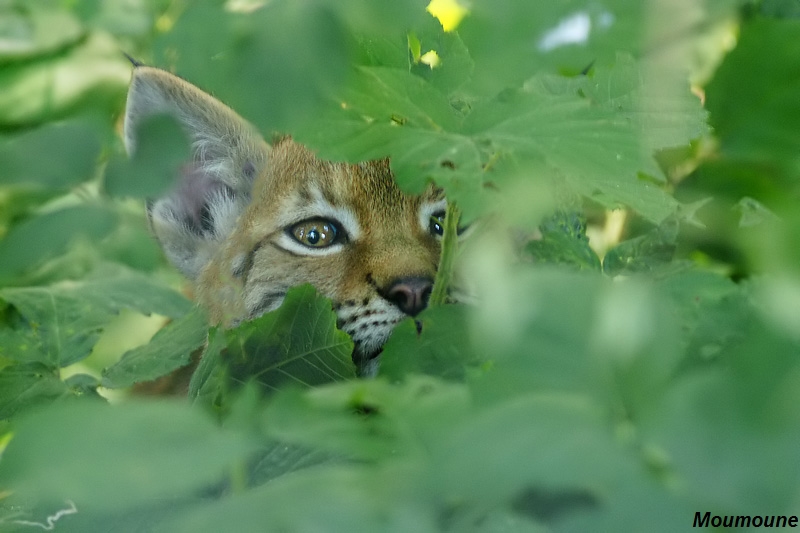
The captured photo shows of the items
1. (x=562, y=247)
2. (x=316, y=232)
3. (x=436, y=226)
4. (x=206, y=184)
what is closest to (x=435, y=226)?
(x=436, y=226)

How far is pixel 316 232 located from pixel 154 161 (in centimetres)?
107

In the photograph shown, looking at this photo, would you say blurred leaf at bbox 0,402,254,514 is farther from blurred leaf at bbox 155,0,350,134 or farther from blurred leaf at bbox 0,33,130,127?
blurred leaf at bbox 0,33,130,127

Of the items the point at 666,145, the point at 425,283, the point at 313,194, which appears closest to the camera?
the point at 666,145

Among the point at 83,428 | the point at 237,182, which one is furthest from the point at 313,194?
the point at 83,428

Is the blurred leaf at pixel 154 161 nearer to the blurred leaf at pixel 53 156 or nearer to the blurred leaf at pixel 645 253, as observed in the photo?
the blurred leaf at pixel 53 156

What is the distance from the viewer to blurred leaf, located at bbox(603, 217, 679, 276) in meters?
1.04

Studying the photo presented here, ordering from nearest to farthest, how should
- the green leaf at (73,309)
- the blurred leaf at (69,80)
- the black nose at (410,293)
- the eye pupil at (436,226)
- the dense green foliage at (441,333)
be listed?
the dense green foliage at (441,333) → the green leaf at (73,309) → the black nose at (410,293) → the eye pupil at (436,226) → the blurred leaf at (69,80)

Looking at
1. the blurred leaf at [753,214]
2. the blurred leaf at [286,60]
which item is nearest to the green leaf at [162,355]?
the blurred leaf at [286,60]

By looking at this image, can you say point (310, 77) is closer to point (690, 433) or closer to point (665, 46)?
point (690, 433)

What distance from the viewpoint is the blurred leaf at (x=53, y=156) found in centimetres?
70

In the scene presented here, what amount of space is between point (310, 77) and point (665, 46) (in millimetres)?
1348

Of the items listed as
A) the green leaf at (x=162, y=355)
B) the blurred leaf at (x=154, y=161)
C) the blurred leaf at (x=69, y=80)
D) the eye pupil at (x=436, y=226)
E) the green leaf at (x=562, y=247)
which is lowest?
the green leaf at (x=162, y=355)

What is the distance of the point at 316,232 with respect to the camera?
5.72 ft

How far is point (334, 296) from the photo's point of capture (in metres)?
1.60
